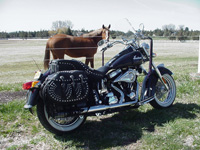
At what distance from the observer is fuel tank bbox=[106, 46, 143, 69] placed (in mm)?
3766

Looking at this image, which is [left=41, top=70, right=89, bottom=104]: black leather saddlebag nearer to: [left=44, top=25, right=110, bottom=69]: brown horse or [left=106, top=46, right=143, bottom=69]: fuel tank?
[left=106, top=46, right=143, bottom=69]: fuel tank

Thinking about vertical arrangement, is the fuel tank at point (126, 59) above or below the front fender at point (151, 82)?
above

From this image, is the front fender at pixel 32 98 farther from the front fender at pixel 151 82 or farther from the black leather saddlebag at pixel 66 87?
the front fender at pixel 151 82

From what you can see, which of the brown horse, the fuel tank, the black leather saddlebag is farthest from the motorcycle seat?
the brown horse

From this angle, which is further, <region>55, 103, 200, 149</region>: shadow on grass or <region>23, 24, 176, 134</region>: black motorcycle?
<region>55, 103, 200, 149</region>: shadow on grass

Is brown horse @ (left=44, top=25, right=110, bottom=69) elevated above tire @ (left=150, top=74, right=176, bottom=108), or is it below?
above

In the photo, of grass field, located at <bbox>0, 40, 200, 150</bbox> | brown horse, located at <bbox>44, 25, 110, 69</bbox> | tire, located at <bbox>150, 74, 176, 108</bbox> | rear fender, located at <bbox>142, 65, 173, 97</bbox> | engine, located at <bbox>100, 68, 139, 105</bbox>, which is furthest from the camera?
brown horse, located at <bbox>44, 25, 110, 69</bbox>

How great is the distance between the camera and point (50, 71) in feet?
11.1

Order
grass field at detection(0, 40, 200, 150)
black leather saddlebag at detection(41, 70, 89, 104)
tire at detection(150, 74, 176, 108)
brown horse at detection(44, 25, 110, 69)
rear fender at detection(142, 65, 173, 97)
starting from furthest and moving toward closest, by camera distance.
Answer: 1. brown horse at detection(44, 25, 110, 69)
2. tire at detection(150, 74, 176, 108)
3. rear fender at detection(142, 65, 173, 97)
4. grass field at detection(0, 40, 200, 150)
5. black leather saddlebag at detection(41, 70, 89, 104)

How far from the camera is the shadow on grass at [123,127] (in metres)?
3.32

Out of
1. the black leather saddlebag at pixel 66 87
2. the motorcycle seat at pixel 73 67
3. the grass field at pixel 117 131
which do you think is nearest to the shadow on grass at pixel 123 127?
the grass field at pixel 117 131

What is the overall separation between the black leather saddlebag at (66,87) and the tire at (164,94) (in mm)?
1734

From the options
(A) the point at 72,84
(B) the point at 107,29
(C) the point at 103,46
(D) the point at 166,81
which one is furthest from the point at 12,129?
(B) the point at 107,29

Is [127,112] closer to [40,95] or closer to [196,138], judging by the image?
[196,138]
